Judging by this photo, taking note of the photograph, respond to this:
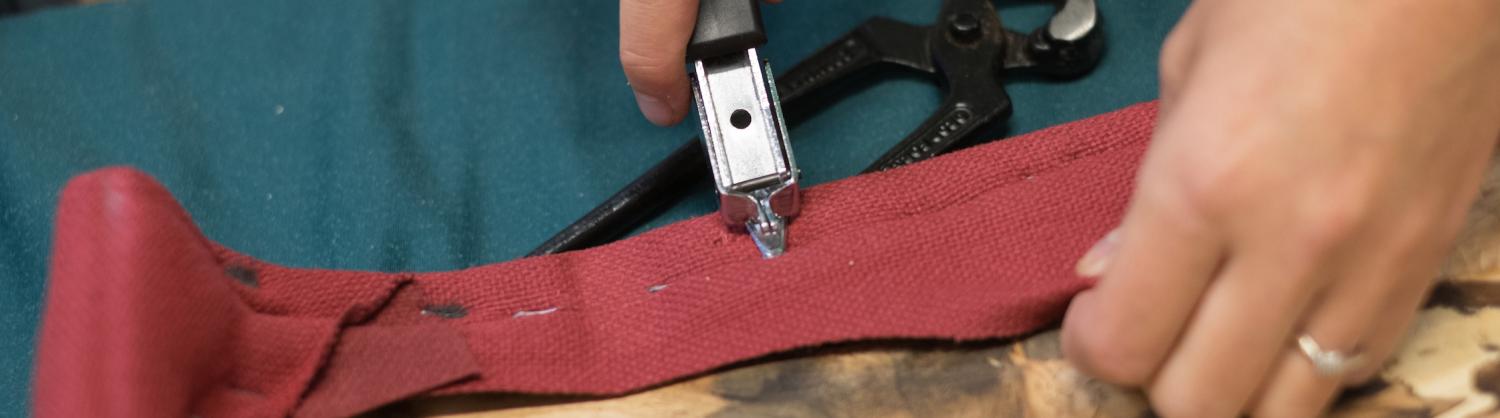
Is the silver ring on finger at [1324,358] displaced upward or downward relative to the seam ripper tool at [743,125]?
downward

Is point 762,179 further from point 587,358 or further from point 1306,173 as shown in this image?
point 1306,173

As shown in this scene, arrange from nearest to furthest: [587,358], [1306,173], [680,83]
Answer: [1306,173] → [587,358] → [680,83]

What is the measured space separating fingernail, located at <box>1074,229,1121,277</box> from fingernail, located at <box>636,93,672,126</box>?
12.7 inches

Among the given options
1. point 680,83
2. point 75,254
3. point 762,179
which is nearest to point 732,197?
point 762,179

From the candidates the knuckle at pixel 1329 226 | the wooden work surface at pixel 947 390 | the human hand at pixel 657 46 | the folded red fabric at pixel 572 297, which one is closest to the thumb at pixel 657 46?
the human hand at pixel 657 46

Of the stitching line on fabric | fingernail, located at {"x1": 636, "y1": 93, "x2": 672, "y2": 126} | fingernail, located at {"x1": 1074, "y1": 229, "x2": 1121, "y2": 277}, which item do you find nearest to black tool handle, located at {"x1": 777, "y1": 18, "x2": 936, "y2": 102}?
fingernail, located at {"x1": 636, "y1": 93, "x2": 672, "y2": 126}

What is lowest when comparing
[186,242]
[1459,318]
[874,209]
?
[1459,318]

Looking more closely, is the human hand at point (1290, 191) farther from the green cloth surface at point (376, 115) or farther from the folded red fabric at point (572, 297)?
the green cloth surface at point (376, 115)

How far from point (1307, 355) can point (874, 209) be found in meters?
0.25

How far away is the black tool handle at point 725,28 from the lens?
0.71 metres

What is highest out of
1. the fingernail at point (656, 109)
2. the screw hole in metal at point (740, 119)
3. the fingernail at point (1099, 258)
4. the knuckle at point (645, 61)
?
the knuckle at point (645, 61)

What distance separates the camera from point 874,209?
0.70m

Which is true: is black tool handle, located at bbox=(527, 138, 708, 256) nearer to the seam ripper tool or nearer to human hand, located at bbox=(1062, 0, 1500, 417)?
the seam ripper tool

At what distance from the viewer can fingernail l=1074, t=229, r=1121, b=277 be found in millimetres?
606
